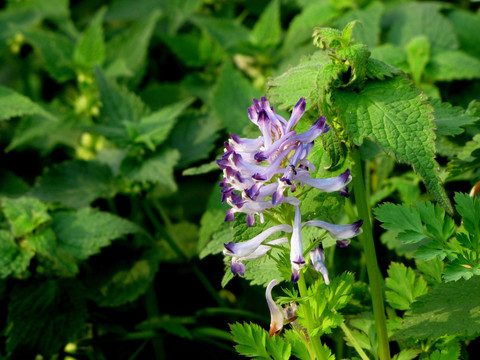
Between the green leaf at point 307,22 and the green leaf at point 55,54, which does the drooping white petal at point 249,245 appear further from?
the green leaf at point 55,54

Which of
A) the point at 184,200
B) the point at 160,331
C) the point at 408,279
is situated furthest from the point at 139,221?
the point at 408,279

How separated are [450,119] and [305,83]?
303mm

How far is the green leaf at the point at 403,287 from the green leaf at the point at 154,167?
72 centimetres

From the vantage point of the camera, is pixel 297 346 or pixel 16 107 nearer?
pixel 297 346

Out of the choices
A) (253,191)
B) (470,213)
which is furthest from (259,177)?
(470,213)

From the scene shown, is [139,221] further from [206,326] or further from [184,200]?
[206,326]

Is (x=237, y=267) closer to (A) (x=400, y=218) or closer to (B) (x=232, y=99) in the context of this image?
(A) (x=400, y=218)

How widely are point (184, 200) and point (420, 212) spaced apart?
119 cm

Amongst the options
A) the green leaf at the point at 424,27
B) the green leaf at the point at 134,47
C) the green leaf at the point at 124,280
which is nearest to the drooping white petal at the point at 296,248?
the green leaf at the point at 124,280

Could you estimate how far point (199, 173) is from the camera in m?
1.43

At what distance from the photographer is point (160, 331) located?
172cm

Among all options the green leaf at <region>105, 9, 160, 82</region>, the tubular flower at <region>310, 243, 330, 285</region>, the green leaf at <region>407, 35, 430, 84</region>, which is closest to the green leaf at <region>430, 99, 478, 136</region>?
the tubular flower at <region>310, 243, 330, 285</region>

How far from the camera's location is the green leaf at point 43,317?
1.57 metres

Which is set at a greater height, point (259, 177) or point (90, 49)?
point (90, 49)
